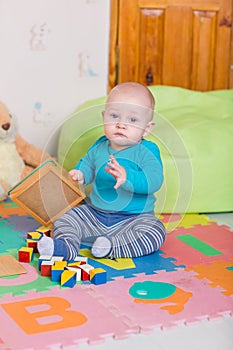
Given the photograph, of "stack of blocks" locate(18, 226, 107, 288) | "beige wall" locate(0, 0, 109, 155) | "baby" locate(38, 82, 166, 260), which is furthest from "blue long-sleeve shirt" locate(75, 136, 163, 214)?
"beige wall" locate(0, 0, 109, 155)

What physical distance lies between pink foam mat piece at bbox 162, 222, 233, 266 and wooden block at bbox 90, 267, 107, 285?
252 millimetres

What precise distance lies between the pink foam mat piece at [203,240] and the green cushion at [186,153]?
0.28 feet

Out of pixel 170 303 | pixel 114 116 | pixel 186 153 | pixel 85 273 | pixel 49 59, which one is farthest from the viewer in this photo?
pixel 49 59

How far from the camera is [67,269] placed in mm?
Result: 1469

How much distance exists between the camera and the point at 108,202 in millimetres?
1739

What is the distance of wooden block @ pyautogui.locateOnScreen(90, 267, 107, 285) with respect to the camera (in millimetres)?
1443

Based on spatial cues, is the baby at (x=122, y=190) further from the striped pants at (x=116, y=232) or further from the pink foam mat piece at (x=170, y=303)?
the pink foam mat piece at (x=170, y=303)

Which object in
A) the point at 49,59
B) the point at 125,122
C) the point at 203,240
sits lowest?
the point at 203,240

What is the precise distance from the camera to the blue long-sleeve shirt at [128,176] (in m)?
1.67

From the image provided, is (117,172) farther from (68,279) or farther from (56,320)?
(56,320)

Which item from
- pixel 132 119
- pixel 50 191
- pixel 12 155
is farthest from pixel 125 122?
pixel 12 155

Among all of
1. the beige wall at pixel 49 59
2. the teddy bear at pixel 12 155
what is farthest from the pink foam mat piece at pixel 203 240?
the beige wall at pixel 49 59

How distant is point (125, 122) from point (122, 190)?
7.2 inches

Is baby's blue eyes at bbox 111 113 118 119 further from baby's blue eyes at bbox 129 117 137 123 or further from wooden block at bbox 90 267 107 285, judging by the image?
wooden block at bbox 90 267 107 285
